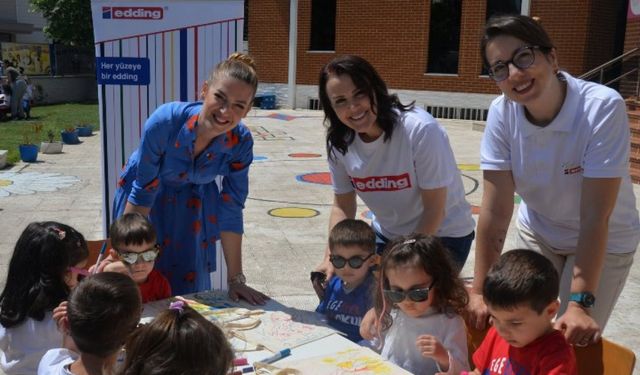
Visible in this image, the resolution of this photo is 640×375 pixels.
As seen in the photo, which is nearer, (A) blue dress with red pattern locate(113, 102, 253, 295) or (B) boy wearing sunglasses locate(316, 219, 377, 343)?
(B) boy wearing sunglasses locate(316, 219, 377, 343)

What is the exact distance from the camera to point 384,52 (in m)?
20.0

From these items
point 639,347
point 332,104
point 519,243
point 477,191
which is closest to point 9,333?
point 332,104

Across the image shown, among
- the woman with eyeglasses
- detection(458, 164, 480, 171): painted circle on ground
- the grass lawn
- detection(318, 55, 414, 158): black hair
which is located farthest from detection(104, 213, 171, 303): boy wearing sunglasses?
the grass lawn

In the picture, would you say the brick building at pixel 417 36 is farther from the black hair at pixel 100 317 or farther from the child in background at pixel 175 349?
the child in background at pixel 175 349

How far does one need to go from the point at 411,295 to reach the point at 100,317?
3.54ft

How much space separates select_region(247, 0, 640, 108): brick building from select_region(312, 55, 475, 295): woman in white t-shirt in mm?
15307

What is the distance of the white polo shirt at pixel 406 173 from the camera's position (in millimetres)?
2877

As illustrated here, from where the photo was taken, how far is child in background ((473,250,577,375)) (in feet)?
6.75

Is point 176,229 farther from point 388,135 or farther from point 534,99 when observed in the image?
point 534,99

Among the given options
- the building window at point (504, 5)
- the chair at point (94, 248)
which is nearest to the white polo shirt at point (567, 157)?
the chair at point (94, 248)

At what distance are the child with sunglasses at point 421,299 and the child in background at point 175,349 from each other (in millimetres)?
1015

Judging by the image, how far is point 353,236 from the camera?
9.61 feet

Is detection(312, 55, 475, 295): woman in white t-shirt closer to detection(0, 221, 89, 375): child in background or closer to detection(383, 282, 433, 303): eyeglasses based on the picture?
detection(383, 282, 433, 303): eyeglasses

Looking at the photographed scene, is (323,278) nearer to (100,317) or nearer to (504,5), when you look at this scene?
(100,317)
